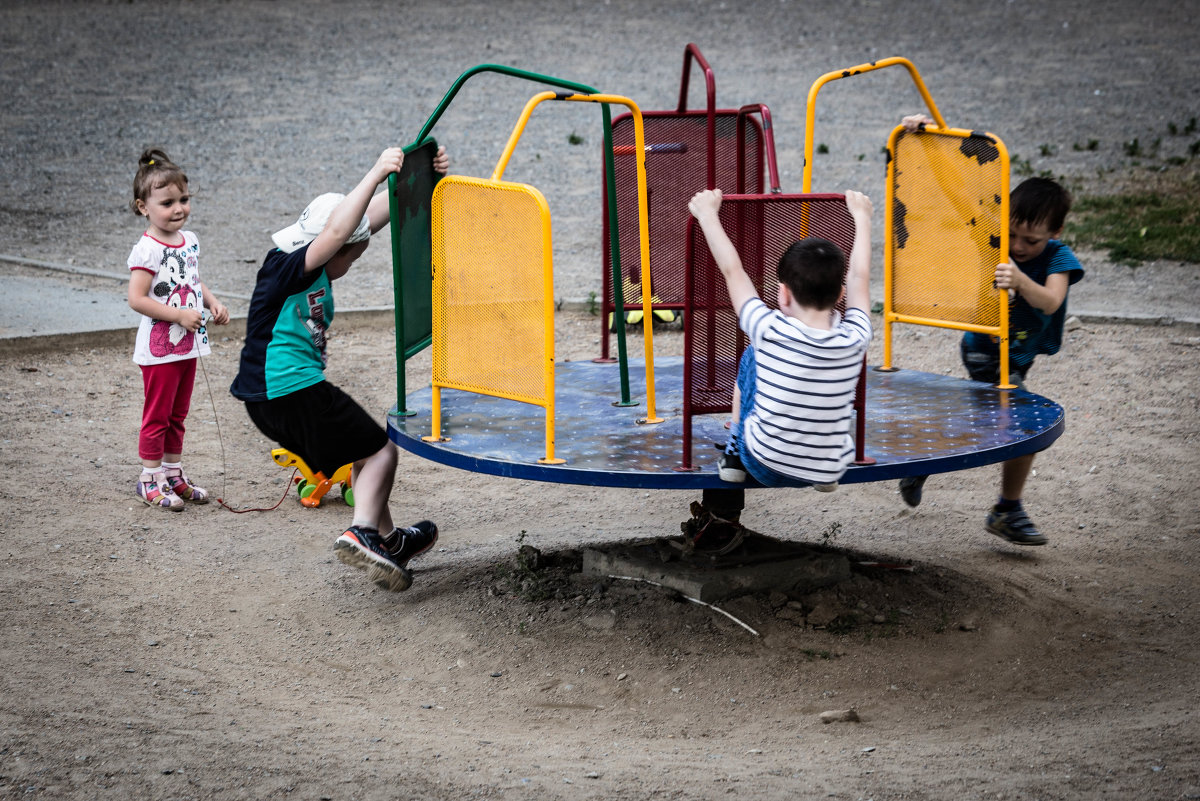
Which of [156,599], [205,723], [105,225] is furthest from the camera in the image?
[105,225]

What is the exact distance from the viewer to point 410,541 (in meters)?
4.60

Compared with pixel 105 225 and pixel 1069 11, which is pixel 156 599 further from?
pixel 1069 11

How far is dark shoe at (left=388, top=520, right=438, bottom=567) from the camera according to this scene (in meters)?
4.53

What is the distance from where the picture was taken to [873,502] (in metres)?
5.71

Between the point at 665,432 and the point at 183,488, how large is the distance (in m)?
2.45

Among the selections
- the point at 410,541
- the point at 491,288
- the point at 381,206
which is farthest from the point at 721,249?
the point at 410,541

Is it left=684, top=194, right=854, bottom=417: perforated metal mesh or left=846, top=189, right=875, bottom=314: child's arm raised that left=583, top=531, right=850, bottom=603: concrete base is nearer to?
left=684, top=194, right=854, bottom=417: perforated metal mesh

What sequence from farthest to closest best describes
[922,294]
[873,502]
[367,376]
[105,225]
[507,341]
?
[105,225]
[367,376]
[873,502]
[922,294]
[507,341]

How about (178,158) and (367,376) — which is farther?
(178,158)

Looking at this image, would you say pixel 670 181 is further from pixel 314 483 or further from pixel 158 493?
pixel 158 493

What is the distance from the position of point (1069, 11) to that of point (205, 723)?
2032 cm

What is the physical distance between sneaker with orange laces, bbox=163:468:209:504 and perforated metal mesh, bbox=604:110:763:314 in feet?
6.45

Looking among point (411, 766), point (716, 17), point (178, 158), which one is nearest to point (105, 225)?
point (178, 158)

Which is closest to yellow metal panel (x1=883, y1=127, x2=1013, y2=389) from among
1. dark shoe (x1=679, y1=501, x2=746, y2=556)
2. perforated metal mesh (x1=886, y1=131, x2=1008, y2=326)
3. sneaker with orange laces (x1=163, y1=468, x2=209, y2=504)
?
perforated metal mesh (x1=886, y1=131, x2=1008, y2=326)
